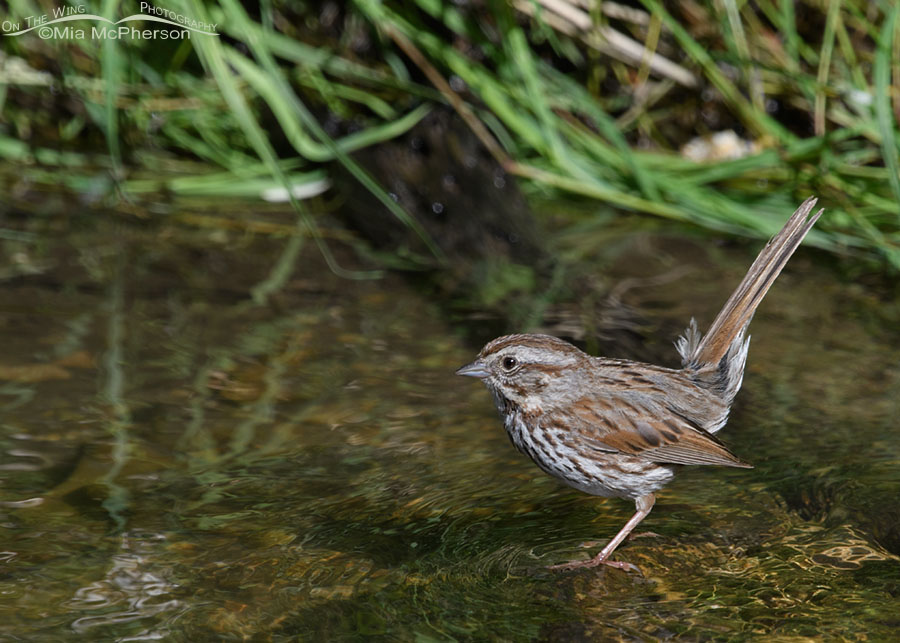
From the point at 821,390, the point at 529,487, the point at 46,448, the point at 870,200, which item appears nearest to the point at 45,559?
the point at 46,448

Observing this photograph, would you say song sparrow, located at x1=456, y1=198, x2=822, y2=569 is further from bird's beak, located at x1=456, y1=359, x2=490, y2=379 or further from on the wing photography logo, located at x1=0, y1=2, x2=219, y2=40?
on the wing photography logo, located at x1=0, y1=2, x2=219, y2=40

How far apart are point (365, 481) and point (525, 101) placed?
2.98 metres

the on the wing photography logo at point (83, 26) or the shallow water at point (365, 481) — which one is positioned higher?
the on the wing photography logo at point (83, 26)

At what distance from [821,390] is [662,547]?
1354 millimetres

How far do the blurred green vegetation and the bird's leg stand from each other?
7.03 feet

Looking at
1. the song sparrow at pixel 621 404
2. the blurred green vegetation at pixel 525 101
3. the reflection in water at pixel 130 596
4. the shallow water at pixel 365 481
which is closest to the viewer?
the reflection in water at pixel 130 596

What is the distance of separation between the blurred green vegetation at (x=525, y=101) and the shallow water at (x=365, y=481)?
2.27 feet

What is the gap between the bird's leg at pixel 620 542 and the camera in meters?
3.43

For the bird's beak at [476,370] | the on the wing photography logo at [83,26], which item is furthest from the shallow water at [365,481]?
the on the wing photography logo at [83,26]

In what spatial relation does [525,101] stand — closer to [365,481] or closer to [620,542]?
[365,481]

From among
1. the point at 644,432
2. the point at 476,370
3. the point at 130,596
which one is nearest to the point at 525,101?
the point at 476,370

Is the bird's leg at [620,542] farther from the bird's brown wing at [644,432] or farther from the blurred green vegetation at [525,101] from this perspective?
the blurred green vegetation at [525,101]

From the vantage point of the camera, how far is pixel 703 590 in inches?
129

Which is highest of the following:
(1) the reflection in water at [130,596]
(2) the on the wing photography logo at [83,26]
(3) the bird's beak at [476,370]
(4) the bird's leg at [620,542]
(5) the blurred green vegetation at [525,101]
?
(2) the on the wing photography logo at [83,26]
